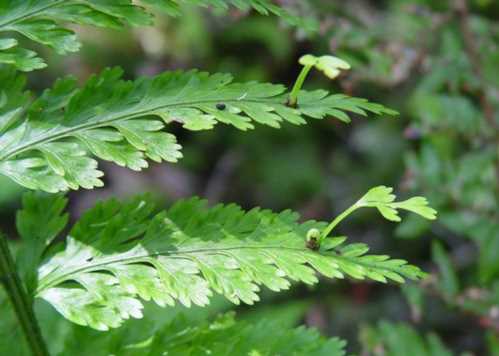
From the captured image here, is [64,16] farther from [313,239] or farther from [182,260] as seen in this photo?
[313,239]

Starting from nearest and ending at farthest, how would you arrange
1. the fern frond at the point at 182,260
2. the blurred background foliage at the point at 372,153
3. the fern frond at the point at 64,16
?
the fern frond at the point at 182,260
the fern frond at the point at 64,16
the blurred background foliage at the point at 372,153

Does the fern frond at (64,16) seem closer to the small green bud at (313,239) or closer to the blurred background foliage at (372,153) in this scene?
the small green bud at (313,239)

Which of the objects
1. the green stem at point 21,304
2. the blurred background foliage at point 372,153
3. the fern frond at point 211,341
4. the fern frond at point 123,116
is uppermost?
the fern frond at point 123,116

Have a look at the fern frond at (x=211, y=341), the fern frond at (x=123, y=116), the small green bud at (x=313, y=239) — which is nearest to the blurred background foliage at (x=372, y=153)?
the fern frond at (x=211, y=341)

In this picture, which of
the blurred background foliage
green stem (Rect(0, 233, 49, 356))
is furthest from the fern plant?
the blurred background foliage

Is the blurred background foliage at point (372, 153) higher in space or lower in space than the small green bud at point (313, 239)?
lower

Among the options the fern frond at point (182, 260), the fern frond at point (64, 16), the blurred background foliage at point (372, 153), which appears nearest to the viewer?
the fern frond at point (182, 260)

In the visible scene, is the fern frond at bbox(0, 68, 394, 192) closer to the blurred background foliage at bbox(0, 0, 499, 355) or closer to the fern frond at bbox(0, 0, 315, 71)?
the fern frond at bbox(0, 0, 315, 71)
